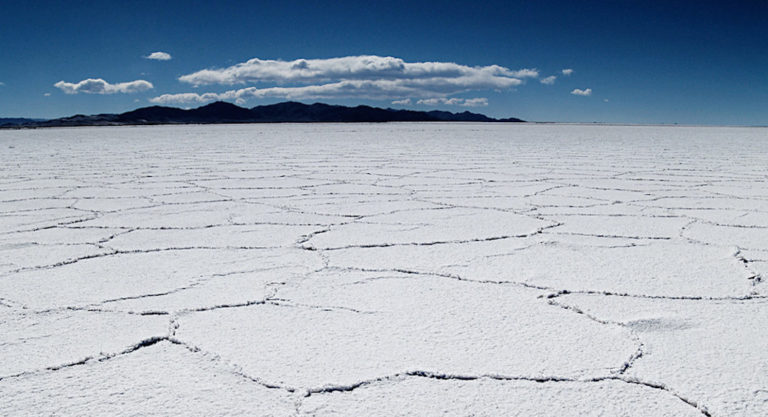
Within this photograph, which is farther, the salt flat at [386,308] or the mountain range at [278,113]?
the mountain range at [278,113]

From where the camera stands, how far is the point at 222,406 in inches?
30.4

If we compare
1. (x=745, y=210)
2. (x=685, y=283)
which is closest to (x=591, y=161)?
(x=745, y=210)

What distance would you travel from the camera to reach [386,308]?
113 centimetres

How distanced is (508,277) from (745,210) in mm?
1369

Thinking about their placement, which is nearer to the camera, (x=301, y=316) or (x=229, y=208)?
(x=301, y=316)

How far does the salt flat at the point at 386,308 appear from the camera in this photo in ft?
2.62

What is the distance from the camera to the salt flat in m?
0.80

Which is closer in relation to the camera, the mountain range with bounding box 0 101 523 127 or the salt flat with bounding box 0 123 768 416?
the salt flat with bounding box 0 123 768 416

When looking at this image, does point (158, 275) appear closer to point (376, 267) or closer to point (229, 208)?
point (376, 267)

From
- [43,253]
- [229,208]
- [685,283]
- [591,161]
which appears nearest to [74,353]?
[43,253]

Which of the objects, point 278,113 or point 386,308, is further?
point 278,113

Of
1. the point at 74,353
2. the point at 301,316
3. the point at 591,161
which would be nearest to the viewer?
the point at 74,353

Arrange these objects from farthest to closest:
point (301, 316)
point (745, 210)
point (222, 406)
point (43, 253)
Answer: point (745, 210) → point (43, 253) → point (301, 316) → point (222, 406)

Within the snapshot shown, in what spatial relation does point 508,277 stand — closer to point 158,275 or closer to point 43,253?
point 158,275
